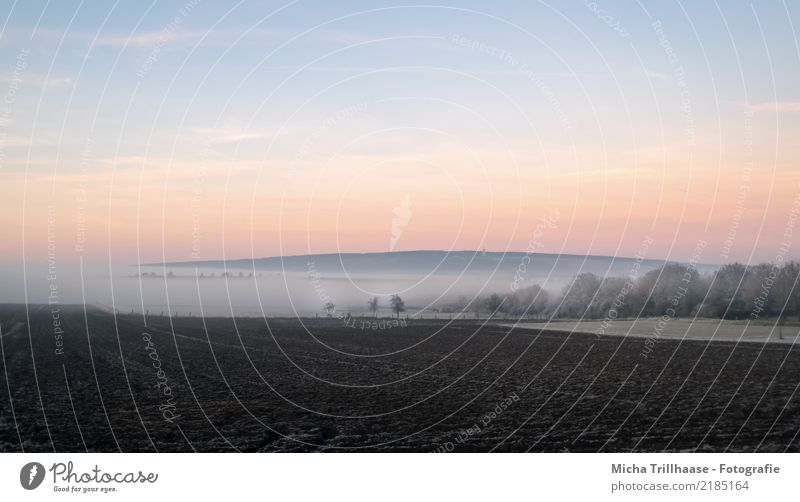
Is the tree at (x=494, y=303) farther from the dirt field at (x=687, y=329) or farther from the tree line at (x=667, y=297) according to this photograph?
the dirt field at (x=687, y=329)

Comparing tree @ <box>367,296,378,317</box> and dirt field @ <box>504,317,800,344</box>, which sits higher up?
tree @ <box>367,296,378,317</box>

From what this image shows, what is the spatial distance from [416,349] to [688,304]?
48805 millimetres

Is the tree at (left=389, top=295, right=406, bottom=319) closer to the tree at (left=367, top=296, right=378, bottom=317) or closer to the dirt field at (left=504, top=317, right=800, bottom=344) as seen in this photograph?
the tree at (left=367, top=296, right=378, bottom=317)

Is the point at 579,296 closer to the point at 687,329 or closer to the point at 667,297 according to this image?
the point at 667,297

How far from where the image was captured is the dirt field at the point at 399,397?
1094 inches

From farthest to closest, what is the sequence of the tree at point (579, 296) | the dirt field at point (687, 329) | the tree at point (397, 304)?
the tree at point (397, 304)
the tree at point (579, 296)
the dirt field at point (687, 329)

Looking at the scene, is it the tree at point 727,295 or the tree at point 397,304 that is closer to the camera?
the tree at point 727,295

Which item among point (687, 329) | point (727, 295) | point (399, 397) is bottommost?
point (399, 397)

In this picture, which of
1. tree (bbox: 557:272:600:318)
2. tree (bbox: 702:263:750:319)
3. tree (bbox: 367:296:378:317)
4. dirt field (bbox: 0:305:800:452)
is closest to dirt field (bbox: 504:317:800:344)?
tree (bbox: 702:263:750:319)

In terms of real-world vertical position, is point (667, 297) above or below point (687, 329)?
above

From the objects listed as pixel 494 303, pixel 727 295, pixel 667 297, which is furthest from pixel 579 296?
pixel 727 295

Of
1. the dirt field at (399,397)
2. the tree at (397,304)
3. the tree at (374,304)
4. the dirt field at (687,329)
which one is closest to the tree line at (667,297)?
the dirt field at (687,329)

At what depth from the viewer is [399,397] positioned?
122ft

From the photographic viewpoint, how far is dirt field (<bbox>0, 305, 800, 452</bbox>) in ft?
91.1
